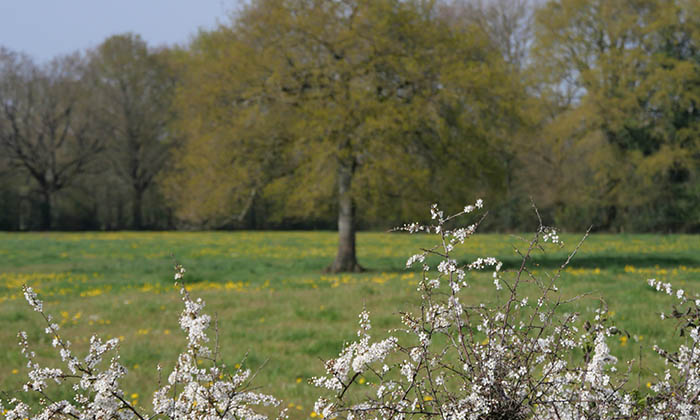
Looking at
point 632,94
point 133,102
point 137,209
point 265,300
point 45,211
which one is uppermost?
point 133,102

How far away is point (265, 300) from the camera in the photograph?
11.0m

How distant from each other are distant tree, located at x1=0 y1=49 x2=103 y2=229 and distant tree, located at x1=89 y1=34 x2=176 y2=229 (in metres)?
1.33

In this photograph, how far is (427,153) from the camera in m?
16.3

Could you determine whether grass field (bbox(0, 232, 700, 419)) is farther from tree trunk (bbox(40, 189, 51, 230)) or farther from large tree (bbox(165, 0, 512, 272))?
tree trunk (bbox(40, 189, 51, 230))

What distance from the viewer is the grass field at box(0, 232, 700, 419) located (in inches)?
276

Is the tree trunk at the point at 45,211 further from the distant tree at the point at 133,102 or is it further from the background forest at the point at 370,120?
the distant tree at the point at 133,102

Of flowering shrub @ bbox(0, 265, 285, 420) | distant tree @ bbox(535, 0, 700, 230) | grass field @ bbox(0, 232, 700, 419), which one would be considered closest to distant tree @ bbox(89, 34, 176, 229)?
grass field @ bbox(0, 232, 700, 419)

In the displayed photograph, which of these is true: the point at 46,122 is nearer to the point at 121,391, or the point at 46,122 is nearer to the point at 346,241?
the point at 346,241

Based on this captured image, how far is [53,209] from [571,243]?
3818 centimetres

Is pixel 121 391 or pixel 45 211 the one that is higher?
pixel 45 211

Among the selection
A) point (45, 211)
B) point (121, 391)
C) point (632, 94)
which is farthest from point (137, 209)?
point (121, 391)

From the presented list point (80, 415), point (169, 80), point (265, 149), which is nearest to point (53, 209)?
point (169, 80)

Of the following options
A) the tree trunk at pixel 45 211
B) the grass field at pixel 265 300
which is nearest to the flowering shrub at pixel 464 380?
the grass field at pixel 265 300

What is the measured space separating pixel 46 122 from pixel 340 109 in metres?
35.4
